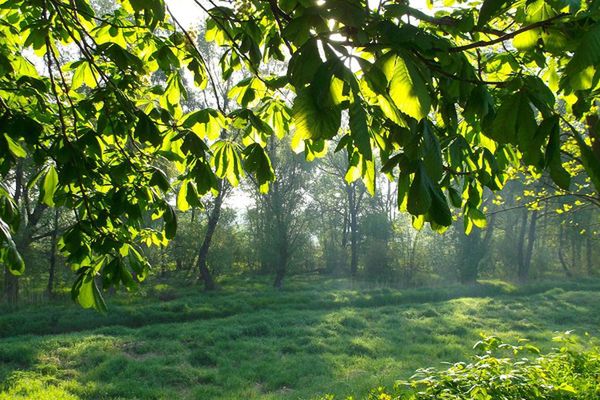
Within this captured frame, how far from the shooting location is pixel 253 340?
1395cm

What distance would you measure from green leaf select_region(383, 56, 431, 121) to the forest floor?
446 centimetres

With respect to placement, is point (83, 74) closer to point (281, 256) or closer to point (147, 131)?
point (147, 131)

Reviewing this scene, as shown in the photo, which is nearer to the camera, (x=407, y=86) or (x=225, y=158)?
(x=407, y=86)

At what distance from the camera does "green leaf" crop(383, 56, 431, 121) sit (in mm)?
971

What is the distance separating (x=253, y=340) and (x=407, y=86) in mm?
13827

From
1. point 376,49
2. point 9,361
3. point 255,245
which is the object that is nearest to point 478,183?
point 376,49

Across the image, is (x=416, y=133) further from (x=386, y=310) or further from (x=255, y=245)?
(x=255, y=245)

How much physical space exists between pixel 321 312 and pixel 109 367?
974cm

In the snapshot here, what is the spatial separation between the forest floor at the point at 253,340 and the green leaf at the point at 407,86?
4.46 metres

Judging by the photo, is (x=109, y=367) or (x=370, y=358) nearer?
(x=109, y=367)

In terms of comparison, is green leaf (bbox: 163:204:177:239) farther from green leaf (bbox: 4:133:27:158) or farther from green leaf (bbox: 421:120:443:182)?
green leaf (bbox: 421:120:443:182)

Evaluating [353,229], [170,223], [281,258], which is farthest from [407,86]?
[353,229]

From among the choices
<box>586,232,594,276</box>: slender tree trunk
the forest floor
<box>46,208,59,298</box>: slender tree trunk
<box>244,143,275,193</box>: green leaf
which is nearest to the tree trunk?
the forest floor

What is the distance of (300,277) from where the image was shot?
34094 mm
